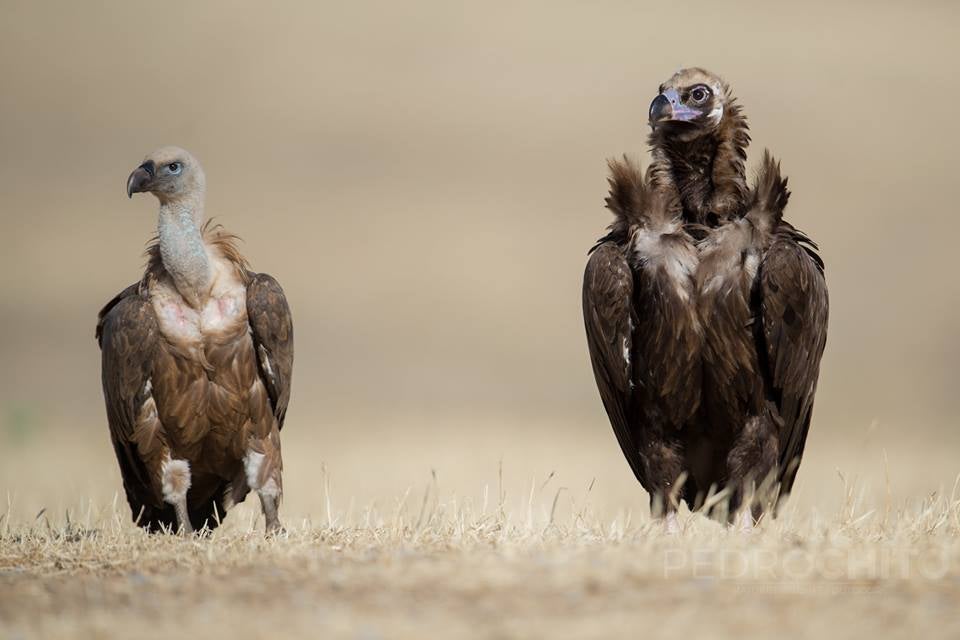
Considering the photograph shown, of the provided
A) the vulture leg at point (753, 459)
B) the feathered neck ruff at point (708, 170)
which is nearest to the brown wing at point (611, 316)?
the feathered neck ruff at point (708, 170)

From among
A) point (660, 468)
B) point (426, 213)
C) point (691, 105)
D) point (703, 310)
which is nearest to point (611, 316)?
point (703, 310)

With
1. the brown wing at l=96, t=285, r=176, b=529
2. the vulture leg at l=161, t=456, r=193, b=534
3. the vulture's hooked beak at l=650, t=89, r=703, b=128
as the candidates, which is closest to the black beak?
the vulture's hooked beak at l=650, t=89, r=703, b=128

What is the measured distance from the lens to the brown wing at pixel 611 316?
9.08 metres

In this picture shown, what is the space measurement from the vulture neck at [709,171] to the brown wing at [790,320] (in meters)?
0.40

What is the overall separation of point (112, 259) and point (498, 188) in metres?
12.6

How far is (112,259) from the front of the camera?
42281 mm

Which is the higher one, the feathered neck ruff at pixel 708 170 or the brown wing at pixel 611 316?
the feathered neck ruff at pixel 708 170

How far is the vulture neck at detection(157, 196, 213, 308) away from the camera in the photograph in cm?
1016

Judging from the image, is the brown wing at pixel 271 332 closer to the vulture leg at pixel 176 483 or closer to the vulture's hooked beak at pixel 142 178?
the vulture leg at pixel 176 483

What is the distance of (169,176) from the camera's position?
10570 mm

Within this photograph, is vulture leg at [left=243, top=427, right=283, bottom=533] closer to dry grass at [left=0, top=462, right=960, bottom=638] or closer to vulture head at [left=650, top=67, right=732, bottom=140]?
dry grass at [left=0, top=462, right=960, bottom=638]

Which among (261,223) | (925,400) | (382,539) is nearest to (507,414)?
(925,400)

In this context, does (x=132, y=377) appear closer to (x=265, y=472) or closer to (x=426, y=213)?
(x=265, y=472)

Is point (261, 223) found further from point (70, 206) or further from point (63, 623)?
point (63, 623)
